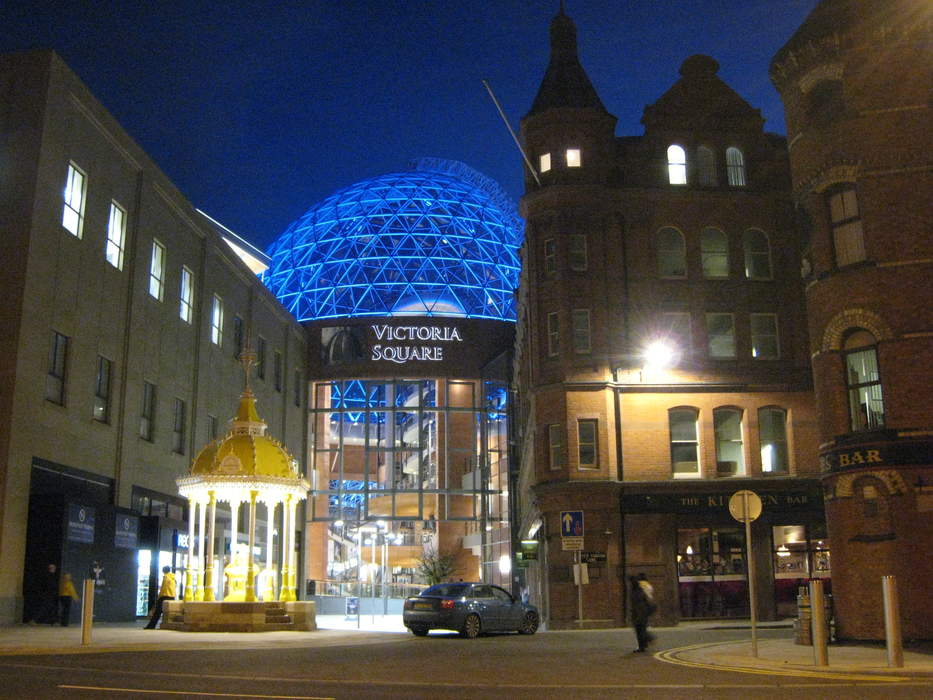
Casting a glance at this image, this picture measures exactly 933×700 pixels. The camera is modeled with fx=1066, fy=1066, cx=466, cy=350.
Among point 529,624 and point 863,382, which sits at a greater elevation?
point 863,382

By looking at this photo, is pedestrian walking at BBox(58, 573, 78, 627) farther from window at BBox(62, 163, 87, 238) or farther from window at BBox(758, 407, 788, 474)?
window at BBox(758, 407, 788, 474)

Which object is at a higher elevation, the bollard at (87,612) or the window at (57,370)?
the window at (57,370)

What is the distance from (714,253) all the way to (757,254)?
62.1 inches

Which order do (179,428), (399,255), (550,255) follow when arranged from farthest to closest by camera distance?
(399,255) → (179,428) → (550,255)

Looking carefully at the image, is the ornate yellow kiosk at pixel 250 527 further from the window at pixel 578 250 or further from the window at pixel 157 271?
the window at pixel 578 250

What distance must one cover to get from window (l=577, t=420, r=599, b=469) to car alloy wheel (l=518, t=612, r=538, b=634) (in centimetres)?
782

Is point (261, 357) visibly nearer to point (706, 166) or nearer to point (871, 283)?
point (706, 166)

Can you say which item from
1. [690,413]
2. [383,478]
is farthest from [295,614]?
[383,478]

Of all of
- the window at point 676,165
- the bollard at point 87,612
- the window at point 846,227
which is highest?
the window at point 676,165

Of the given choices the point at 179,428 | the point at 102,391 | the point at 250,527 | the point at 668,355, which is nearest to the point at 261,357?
the point at 179,428

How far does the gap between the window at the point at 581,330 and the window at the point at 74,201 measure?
1622 cm

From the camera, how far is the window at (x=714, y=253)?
38438 mm

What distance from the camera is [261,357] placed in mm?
51531

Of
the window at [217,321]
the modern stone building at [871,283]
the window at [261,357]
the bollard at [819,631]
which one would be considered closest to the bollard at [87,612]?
the bollard at [819,631]
